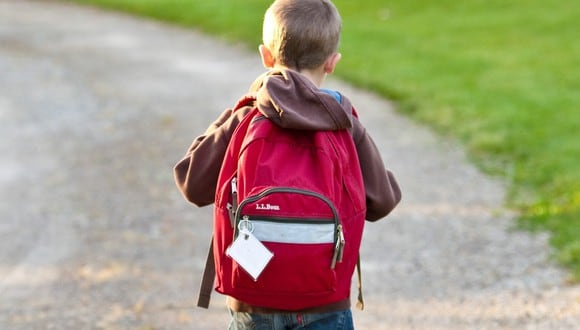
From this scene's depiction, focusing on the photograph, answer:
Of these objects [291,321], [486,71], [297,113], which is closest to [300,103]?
[297,113]

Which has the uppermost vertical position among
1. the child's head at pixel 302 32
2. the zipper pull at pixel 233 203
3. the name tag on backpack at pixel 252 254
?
the child's head at pixel 302 32

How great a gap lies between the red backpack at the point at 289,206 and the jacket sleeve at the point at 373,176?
0.31 feet

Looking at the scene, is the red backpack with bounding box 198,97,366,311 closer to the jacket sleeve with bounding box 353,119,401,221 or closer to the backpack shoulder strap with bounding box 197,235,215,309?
the jacket sleeve with bounding box 353,119,401,221

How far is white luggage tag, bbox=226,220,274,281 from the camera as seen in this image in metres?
2.35

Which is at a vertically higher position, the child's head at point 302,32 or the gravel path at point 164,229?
the child's head at point 302,32

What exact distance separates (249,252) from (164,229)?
351 centimetres

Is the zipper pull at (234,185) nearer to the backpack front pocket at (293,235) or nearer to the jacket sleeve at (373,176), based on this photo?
the backpack front pocket at (293,235)

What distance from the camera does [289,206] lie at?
92.5 inches

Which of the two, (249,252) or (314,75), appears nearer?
(249,252)

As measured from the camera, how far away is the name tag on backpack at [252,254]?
2346 mm

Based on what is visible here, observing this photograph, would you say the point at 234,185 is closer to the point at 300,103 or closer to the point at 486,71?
the point at 300,103

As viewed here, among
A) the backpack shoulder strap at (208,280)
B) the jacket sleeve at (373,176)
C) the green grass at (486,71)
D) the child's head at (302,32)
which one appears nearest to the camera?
the child's head at (302,32)

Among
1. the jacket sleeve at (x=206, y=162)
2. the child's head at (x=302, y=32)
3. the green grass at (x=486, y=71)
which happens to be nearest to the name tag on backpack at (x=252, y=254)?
the jacket sleeve at (x=206, y=162)

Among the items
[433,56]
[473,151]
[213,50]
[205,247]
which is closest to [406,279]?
[205,247]
